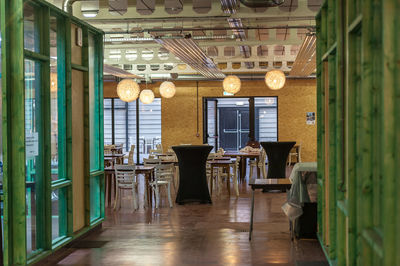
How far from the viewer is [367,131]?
3.49 metres

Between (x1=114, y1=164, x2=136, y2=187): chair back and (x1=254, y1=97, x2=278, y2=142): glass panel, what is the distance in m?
11.7

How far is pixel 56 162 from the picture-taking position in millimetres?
6449

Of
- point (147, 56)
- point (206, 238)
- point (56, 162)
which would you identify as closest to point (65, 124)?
point (56, 162)

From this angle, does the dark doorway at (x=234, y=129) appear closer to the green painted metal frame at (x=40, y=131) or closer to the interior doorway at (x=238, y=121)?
the interior doorway at (x=238, y=121)

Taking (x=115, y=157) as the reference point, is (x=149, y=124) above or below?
above

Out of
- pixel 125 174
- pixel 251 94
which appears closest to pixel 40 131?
pixel 125 174

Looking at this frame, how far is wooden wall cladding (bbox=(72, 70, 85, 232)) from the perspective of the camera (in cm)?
700

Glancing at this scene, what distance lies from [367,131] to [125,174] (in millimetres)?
7083

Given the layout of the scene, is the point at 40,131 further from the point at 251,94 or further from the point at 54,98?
the point at 251,94

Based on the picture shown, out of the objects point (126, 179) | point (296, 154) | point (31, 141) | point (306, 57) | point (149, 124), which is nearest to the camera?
point (31, 141)

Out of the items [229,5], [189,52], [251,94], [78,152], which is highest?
[229,5]

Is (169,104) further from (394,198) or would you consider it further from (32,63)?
(394,198)

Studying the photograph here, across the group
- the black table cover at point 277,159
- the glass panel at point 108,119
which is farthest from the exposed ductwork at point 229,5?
the glass panel at point 108,119

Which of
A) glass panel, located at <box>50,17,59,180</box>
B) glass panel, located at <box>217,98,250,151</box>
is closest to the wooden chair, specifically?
glass panel, located at <box>217,98,250,151</box>
